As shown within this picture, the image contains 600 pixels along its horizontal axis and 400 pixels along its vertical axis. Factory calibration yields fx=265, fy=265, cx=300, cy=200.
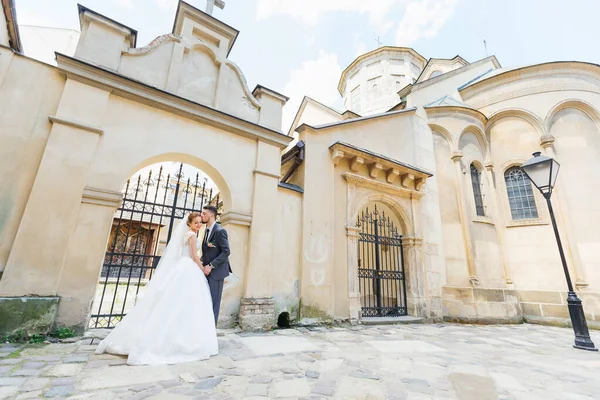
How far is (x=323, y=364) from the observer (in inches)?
125

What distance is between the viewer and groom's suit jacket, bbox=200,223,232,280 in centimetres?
378

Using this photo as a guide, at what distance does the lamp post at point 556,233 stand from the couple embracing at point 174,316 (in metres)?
6.42

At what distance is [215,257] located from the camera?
3857 mm

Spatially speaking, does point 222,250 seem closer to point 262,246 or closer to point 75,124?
point 262,246

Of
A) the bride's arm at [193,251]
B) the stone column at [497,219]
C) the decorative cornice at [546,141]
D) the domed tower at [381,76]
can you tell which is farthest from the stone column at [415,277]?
the domed tower at [381,76]

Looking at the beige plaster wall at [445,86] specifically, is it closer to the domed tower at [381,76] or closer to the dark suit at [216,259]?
the domed tower at [381,76]

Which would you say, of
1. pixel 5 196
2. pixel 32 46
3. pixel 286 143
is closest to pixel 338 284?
pixel 286 143

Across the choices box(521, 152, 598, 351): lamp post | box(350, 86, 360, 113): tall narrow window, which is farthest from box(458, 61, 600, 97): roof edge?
box(350, 86, 360, 113): tall narrow window

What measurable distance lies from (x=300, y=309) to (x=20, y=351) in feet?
13.7

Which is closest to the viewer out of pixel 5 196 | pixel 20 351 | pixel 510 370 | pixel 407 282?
pixel 20 351

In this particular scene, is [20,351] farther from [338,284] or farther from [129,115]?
[338,284]

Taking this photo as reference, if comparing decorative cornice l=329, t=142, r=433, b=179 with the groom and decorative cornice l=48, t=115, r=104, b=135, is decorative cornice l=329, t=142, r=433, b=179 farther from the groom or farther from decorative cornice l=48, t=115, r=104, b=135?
decorative cornice l=48, t=115, r=104, b=135

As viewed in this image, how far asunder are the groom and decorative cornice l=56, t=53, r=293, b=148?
242 cm

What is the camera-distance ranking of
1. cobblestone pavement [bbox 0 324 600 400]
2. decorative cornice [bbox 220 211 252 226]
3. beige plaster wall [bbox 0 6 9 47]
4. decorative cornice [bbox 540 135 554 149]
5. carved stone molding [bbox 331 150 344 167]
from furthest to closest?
decorative cornice [bbox 540 135 554 149], carved stone molding [bbox 331 150 344 167], beige plaster wall [bbox 0 6 9 47], decorative cornice [bbox 220 211 252 226], cobblestone pavement [bbox 0 324 600 400]
